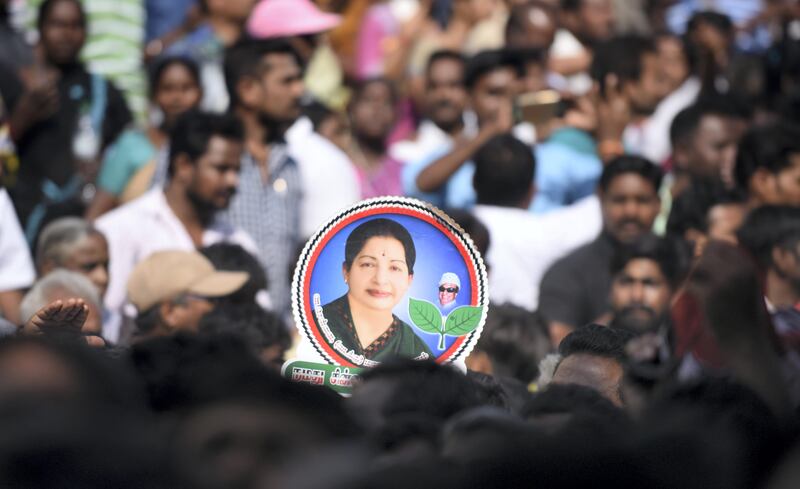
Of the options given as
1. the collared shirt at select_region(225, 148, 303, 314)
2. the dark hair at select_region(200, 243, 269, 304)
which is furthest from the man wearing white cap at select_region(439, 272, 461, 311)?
the collared shirt at select_region(225, 148, 303, 314)

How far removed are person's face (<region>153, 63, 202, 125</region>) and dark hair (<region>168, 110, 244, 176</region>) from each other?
1.17 m

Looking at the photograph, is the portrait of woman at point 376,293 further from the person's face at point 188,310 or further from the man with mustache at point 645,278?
the man with mustache at point 645,278

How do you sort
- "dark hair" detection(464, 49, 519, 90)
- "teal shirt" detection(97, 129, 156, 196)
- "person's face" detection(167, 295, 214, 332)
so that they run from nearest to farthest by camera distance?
"person's face" detection(167, 295, 214, 332) < "teal shirt" detection(97, 129, 156, 196) < "dark hair" detection(464, 49, 519, 90)

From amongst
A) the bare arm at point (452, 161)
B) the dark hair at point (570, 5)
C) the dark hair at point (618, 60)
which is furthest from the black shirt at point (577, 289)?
the dark hair at point (570, 5)

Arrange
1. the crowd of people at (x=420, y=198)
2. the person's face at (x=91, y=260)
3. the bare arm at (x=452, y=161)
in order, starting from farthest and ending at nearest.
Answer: the bare arm at (x=452, y=161)
the person's face at (x=91, y=260)
the crowd of people at (x=420, y=198)

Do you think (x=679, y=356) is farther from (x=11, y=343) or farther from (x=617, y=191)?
(x=617, y=191)

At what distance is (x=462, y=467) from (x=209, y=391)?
1.45 ft

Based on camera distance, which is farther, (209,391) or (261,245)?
(261,245)

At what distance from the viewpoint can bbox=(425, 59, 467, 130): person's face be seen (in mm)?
9625

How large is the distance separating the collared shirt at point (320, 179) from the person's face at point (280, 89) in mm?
208

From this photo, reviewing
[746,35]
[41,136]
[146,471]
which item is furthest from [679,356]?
[746,35]

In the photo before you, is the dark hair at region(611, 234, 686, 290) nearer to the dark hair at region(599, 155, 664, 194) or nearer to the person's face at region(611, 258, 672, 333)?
the person's face at region(611, 258, 672, 333)

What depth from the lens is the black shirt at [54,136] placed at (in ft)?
27.2

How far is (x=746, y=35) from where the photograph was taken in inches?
469
